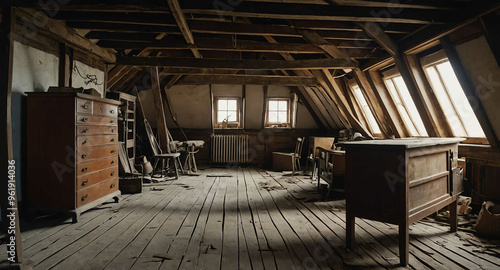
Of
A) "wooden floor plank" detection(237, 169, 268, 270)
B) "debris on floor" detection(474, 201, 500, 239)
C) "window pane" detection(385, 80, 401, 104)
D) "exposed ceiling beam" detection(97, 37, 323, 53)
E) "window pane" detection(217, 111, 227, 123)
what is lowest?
"wooden floor plank" detection(237, 169, 268, 270)

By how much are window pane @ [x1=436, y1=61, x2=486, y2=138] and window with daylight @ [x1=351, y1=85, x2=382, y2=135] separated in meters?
2.38

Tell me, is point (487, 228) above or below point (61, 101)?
below

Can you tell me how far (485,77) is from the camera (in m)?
3.15

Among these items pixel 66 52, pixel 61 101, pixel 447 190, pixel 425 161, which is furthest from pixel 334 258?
pixel 66 52

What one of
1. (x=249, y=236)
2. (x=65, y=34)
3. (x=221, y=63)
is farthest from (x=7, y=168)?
(x=221, y=63)

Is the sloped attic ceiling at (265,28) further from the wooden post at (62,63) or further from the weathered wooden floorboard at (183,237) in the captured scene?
the weathered wooden floorboard at (183,237)

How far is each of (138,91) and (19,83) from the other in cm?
463

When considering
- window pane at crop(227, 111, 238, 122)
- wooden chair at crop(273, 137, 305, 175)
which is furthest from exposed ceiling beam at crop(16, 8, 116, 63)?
wooden chair at crop(273, 137, 305, 175)

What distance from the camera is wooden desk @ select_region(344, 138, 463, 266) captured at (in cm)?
219

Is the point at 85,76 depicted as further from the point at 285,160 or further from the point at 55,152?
the point at 285,160

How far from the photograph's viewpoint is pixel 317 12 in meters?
3.40

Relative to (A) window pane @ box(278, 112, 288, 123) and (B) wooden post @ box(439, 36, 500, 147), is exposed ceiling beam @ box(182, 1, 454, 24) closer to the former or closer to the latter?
(B) wooden post @ box(439, 36, 500, 147)

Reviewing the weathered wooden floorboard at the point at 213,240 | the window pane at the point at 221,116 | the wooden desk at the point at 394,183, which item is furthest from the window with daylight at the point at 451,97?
the window pane at the point at 221,116

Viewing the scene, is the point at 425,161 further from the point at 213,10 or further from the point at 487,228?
the point at 213,10
